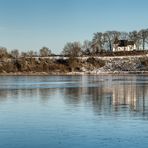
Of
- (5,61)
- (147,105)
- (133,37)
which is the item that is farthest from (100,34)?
(147,105)

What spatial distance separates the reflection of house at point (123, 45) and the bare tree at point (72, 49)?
1619 centimetres

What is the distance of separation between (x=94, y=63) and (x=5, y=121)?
140m

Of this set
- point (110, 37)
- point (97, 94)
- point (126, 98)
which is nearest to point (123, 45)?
point (110, 37)

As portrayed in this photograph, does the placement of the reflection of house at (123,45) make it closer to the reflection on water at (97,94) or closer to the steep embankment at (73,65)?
the steep embankment at (73,65)

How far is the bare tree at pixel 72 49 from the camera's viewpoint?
180 meters

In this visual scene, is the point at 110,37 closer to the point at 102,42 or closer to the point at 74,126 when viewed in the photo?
the point at 102,42

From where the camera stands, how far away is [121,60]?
169 m

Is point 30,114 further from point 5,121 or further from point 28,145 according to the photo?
point 28,145

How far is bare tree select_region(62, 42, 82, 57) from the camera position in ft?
589

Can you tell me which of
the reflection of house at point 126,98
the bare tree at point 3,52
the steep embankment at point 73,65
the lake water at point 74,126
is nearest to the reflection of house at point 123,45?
the steep embankment at point 73,65

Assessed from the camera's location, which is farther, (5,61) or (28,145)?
(5,61)

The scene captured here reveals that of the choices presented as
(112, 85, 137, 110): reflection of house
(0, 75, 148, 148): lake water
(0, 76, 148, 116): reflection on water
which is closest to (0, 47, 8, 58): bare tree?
(0, 76, 148, 116): reflection on water

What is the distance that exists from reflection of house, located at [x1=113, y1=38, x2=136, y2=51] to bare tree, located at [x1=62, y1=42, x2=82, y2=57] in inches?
637

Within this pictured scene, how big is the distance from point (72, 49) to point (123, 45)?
77.0 ft
